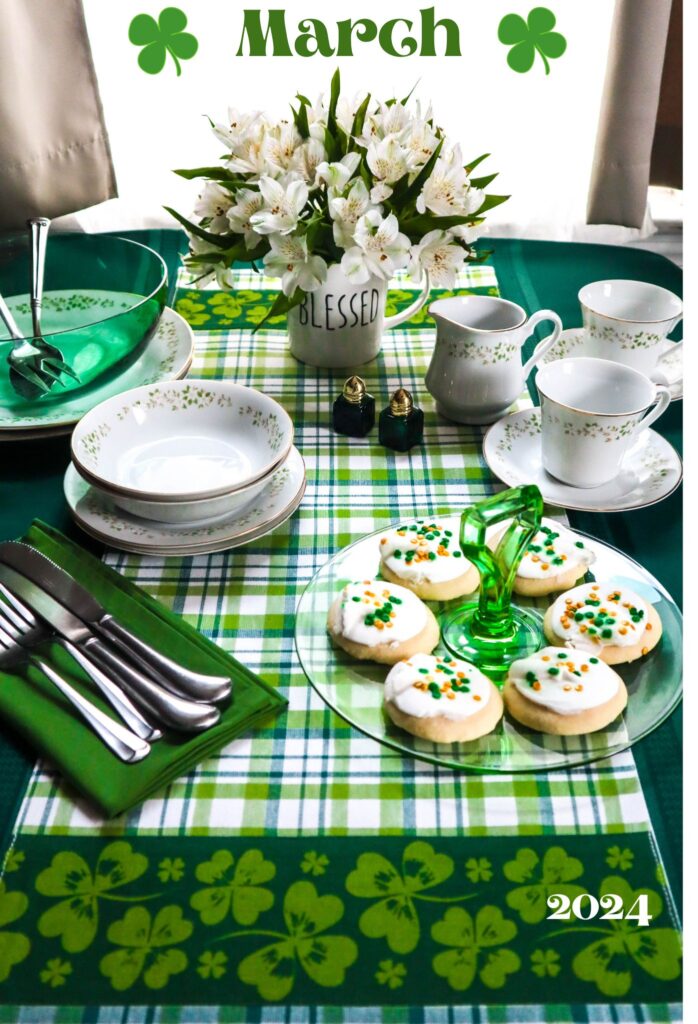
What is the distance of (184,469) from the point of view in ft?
3.52

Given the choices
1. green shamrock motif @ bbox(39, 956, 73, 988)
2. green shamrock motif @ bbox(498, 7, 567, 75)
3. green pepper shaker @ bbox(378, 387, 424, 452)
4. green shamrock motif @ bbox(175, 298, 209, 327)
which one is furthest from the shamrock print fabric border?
green shamrock motif @ bbox(498, 7, 567, 75)

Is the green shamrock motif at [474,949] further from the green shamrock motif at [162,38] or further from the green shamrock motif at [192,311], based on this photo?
the green shamrock motif at [162,38]

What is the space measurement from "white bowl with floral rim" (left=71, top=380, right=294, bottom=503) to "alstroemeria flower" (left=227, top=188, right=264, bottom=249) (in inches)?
7.7

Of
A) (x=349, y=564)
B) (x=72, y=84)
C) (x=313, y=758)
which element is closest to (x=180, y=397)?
(x=349, y=564)

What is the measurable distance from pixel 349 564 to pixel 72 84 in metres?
1.39

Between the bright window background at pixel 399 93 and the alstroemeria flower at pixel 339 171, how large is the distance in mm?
884

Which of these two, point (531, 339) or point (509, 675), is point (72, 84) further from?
point (509, 675)

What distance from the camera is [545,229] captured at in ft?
6.81

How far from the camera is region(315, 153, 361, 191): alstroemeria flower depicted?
1.09m

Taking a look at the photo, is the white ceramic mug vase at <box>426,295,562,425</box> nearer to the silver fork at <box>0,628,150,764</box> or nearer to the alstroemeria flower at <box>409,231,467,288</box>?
the alstroemeria flower at <box>409,231,467,288</box>

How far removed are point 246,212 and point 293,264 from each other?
0.29 ft

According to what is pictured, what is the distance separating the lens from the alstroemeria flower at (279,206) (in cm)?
110

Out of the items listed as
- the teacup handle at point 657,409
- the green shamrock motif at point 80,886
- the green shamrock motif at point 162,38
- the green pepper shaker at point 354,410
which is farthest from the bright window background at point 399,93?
the green shamrock motif at point 80,886

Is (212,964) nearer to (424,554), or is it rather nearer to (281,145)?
(424,554)
